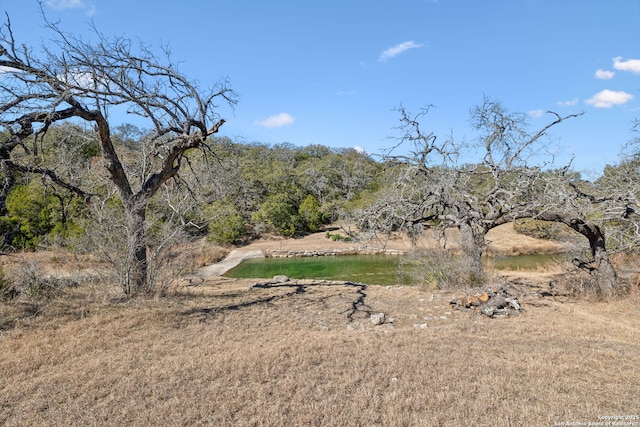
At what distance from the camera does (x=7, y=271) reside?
7801 millimetres

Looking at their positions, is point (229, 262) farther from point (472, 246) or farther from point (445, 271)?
point (472, 246)

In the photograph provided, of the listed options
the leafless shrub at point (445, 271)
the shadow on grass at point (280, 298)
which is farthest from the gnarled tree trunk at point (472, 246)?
the shadow on grass at point (280, 298)

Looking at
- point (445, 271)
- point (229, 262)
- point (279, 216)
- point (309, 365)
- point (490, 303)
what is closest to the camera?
point (309, 365)

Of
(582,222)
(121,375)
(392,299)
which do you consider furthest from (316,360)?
(582,222)

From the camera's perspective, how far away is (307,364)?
14.4 ft

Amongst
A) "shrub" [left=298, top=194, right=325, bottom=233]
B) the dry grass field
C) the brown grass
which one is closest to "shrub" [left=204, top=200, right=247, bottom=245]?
"shrub" [left=298, top=194, right=325, bottom=233]

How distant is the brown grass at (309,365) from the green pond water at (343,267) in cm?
774

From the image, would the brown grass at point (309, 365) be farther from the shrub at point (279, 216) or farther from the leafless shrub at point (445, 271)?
the shrub at point (279, 216)

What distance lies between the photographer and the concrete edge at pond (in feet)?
60.1

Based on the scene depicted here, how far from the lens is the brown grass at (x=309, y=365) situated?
3240 millimetres

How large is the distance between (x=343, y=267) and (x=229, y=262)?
23.0 feet

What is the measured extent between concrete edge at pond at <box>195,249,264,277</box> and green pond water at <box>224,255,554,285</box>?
0.43 meters

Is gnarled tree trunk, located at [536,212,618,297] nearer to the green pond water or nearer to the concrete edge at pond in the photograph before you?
the green pond water

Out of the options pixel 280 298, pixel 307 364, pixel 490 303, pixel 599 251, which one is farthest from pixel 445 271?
pixel 307 364
